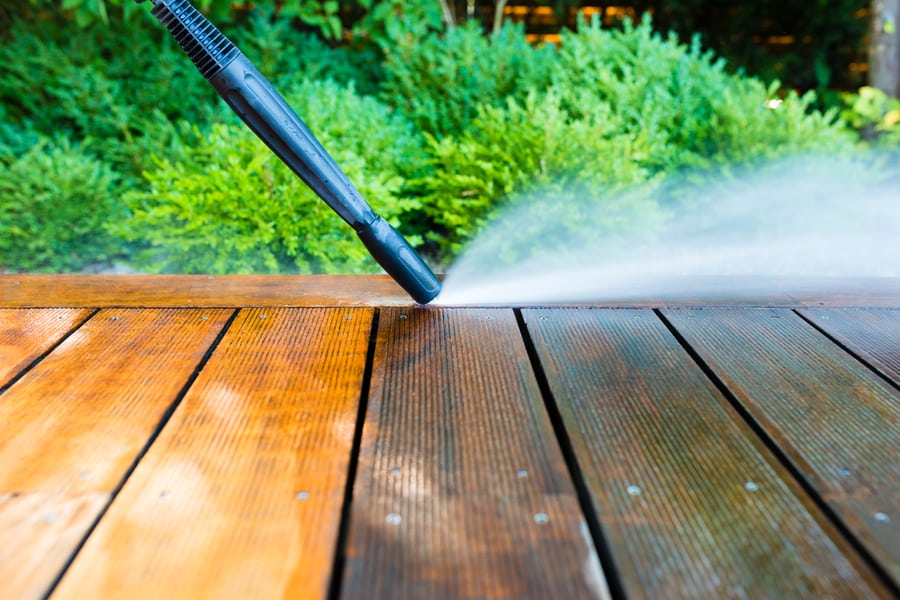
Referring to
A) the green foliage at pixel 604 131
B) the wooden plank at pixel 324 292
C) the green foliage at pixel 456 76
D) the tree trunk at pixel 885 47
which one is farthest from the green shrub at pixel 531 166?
the tree trunk at pixel 885 47

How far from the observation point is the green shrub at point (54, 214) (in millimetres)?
2355

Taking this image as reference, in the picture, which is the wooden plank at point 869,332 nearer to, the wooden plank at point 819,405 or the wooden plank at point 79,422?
the wooden plank at point 819,405

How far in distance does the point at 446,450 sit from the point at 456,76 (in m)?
2.53

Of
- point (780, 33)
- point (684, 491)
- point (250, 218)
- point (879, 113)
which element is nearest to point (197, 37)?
point (684, 491)

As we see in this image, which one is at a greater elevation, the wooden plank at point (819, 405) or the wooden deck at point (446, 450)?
the wooden deck at point (446, 450)

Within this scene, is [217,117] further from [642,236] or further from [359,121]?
[642,236]

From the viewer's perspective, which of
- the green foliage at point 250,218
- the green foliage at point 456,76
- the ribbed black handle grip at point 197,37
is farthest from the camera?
the green foliage at point 456,76

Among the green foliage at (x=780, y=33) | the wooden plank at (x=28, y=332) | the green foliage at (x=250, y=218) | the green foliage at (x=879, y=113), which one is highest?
the wooden plank at (x=28, y=332)

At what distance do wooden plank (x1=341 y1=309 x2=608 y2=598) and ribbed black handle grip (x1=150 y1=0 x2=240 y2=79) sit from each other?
1.39 feet

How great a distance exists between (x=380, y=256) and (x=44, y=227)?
1.79m

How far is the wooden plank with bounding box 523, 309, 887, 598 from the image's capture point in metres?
0.56

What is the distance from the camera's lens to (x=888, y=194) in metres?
2.75

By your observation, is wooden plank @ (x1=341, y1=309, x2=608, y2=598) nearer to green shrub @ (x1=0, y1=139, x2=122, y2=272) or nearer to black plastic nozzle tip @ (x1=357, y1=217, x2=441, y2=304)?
black plastic nozzle tip @ (x1=357, y1=217, x2=441, y2=304)

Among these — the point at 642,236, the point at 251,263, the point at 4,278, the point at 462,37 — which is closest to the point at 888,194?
the point at 642,236
